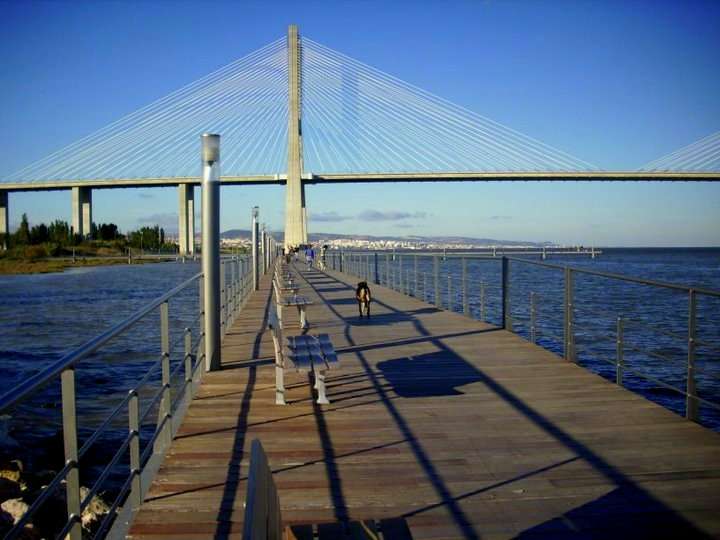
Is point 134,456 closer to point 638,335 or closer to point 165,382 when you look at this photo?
point 165,382

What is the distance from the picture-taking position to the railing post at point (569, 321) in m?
5.75

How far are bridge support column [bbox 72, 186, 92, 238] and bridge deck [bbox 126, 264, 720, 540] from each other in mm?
48598

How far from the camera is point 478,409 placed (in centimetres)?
416

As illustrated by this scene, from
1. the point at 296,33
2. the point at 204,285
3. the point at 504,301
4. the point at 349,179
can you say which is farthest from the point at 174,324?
the point at 296,33

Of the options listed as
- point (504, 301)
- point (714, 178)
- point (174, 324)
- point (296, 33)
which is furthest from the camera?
point (296, 33)

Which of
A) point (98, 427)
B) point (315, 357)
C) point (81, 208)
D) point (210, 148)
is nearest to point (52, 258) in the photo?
point (81, 208)

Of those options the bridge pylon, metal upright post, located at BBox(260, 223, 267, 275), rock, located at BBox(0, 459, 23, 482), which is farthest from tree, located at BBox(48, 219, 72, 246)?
rock, located at BBox(0, 459, 23, 482)

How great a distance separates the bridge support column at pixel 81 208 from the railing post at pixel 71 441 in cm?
5123

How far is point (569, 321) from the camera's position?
5.85 meters

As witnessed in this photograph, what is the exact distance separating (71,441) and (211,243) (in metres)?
3.34

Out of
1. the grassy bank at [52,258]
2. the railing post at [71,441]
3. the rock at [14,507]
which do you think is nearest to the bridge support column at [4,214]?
the grassy bank at [52,258]

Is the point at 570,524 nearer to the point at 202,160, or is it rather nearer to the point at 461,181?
the point at 202,160

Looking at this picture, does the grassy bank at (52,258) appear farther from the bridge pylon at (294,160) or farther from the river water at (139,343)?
the river water at (139,343)

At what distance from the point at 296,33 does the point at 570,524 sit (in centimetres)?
4317
